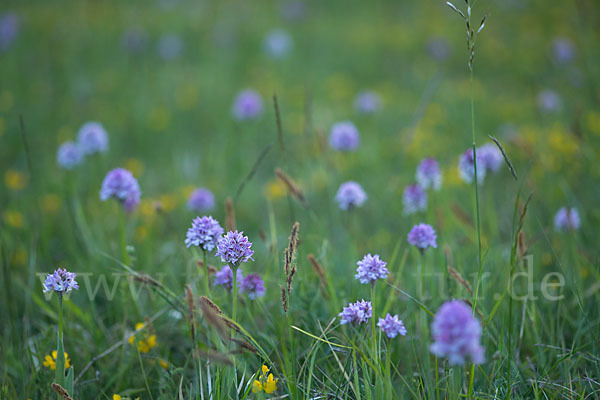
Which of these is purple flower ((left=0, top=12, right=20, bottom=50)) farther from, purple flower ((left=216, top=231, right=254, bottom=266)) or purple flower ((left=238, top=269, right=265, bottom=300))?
purple flower ((left=216, top=231, right=254, bottom=266))

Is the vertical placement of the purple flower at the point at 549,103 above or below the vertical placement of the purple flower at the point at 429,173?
above

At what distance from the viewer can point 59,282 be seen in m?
1.45

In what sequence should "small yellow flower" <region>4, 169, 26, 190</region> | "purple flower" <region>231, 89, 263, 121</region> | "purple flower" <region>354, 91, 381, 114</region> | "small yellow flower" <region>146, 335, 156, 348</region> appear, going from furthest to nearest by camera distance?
"purple flower" <region>354, 91, 381, 114</region>, "purple flower" <region>231, 89, 263, 121</region>, "small yellow flower" <region>4, 169, 26, 190</region>, "small yellow flower" <region>146, 335, 156, 348</region>

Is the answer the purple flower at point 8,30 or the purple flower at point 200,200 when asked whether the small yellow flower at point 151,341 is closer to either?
the purple flower at point 200,200

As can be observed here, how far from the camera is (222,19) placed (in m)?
8.27

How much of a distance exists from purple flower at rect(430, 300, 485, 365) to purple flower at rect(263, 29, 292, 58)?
6.39 metres

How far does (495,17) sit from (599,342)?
25.6 feet

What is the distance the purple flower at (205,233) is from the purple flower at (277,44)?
5.72 metres

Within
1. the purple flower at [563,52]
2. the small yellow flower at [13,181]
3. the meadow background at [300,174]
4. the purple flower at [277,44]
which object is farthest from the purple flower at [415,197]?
the purple flower at [277,44]

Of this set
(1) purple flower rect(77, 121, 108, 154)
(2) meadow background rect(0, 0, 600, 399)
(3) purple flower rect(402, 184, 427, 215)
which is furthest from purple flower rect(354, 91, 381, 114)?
(1) purple flower rect(77, 121, 108, 154)

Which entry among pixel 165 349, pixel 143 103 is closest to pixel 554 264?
pixel 165 349

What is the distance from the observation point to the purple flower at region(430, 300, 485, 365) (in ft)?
3.22

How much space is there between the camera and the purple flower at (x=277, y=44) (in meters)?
6.92

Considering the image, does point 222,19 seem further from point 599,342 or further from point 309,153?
point 599,342
